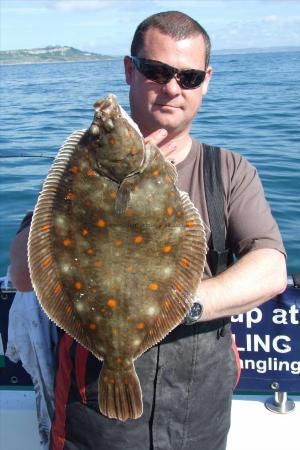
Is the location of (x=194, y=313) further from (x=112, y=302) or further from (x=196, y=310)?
(x=112, y=302)

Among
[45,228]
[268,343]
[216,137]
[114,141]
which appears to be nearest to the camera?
[114,141]

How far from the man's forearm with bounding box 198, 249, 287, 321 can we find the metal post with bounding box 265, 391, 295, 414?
1460 millimetres

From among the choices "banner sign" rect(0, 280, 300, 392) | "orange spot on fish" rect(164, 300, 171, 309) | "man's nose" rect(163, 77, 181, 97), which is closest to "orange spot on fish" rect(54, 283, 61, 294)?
"orange spot on fish" rect(164, 300, 171, 309)

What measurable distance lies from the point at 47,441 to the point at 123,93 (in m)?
20.3

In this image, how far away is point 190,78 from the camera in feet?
8.52

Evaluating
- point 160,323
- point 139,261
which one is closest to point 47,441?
point 160,323

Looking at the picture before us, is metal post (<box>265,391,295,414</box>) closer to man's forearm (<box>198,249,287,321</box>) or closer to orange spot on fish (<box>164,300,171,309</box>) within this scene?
man's forearm (<box>198,249,287,321</box>)

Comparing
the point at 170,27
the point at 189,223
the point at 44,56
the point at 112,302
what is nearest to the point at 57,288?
the point at 112,302

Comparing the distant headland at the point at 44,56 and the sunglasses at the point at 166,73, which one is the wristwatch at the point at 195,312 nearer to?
the sunglasses at the point at 166,73

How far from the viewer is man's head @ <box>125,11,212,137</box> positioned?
102 inches

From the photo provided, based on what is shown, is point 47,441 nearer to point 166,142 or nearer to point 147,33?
point 166,142

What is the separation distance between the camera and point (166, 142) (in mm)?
2764

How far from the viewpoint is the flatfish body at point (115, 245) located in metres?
2.06

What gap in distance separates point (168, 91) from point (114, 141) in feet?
2.18
